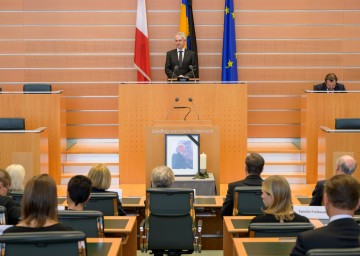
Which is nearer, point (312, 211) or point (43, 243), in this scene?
point (43, 243)

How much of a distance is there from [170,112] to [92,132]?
108 inches

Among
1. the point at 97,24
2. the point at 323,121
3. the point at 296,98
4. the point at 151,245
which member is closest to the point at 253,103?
the point at 296,98

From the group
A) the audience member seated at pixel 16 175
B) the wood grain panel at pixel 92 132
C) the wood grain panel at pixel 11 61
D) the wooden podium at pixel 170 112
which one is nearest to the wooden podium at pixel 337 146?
the wooden podium at pixel 170 112

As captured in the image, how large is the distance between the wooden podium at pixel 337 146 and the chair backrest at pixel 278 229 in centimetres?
585

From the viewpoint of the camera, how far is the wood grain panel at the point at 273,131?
42.5 ft

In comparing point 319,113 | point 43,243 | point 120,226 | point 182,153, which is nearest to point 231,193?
point 120,226

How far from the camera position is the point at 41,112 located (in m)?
11.0

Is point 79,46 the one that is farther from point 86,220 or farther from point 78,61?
point 86,220

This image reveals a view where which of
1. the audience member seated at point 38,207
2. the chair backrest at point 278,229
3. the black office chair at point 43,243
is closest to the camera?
the black office chair at point 43,243

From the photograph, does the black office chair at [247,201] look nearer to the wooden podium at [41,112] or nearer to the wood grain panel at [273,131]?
the wooden podium at [41,112]

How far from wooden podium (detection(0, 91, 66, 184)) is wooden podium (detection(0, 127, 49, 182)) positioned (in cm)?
85

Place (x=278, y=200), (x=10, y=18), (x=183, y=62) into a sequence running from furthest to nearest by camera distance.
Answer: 1. (x=10, y=18)
2. (x=183, y=62)
3. (x=278, y=200)

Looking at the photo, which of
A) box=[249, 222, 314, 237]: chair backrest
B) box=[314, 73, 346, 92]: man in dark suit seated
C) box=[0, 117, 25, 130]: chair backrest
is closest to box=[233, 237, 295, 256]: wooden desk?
box=[249, 222, 314, 237]: chair backrest

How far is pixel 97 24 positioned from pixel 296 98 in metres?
3.87
